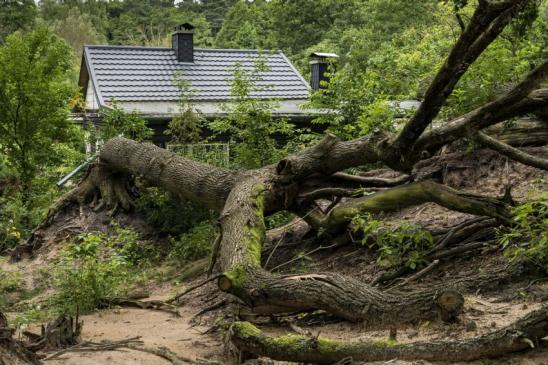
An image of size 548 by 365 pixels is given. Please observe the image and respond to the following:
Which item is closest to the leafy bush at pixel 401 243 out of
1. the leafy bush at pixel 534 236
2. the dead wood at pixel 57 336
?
the leafy bush at pixel 534 236

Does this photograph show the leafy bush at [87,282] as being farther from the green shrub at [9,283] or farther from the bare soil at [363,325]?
the green shrub at [9,283]

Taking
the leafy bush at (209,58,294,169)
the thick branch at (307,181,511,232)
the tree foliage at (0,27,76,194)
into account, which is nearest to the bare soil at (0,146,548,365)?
the thick branch at (307,181,511,232)

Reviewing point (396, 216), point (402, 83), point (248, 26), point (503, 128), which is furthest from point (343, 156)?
point (248, 26)

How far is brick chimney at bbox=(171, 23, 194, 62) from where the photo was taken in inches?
852

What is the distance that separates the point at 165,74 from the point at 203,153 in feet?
29.1

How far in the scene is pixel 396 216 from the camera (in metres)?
8.30

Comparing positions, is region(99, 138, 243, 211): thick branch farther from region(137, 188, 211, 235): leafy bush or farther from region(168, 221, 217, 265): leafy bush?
region(168, 221, 217, 265): leafy bush

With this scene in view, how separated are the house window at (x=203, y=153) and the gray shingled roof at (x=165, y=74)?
552cm

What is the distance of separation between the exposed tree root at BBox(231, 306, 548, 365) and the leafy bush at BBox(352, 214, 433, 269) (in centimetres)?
191

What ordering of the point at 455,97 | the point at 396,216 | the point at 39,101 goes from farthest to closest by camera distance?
the point at 39,101 → the point at 455,97 → the point at 396,216

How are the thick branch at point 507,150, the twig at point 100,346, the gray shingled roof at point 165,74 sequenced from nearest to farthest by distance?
1. the twig at point 100,346
2. the thick branch at point 507,150
3. the gray shingled roof at point 165,74

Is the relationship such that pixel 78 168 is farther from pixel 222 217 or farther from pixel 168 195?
pixel 222 217

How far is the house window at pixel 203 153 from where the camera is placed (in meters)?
12.0

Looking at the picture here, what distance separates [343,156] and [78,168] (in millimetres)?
7114
